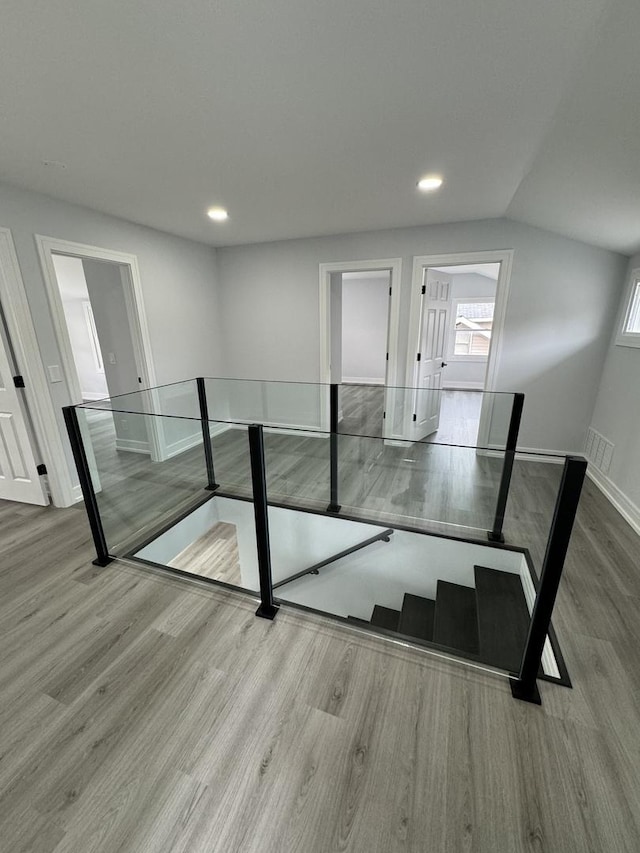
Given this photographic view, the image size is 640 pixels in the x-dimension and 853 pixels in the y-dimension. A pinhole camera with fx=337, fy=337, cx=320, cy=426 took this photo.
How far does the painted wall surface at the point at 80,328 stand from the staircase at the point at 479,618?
6.37 metres

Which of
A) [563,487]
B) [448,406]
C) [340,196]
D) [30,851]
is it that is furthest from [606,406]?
[30,851]

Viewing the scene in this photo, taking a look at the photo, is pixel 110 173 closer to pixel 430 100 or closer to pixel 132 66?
pixel 132 66

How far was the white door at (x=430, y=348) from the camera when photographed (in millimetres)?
4004

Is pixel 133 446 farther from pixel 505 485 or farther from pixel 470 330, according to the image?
pixel 470 330

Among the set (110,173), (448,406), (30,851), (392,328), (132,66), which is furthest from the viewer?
(448,406)

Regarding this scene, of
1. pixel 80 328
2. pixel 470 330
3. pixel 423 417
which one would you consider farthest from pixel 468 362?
pixel 80 328

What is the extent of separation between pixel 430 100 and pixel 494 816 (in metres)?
2.78

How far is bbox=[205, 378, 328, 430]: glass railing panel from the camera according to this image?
3945 mm

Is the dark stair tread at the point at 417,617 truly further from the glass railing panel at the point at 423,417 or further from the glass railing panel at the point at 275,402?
the glass railing panel at the point at 275,402

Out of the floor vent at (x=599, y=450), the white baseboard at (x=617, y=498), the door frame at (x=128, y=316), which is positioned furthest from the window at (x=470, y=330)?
the door frame at (x=128, y=316)

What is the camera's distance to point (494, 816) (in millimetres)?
1070

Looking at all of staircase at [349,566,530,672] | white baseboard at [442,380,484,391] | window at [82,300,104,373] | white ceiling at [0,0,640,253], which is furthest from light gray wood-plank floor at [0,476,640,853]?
white baseboard at [442,380,484,391]

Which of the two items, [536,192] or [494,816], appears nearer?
[494,816]

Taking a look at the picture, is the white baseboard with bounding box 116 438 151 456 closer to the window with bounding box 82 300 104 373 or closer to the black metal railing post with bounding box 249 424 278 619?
the black metal railing post with bounding box 249 424 278 619
